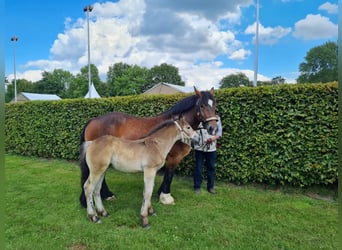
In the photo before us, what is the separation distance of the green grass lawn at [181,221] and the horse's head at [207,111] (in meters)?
1.40

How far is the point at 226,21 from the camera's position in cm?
881

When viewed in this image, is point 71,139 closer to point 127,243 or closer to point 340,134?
point 127,243

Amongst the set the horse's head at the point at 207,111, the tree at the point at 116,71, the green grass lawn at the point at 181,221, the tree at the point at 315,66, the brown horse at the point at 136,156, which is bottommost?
the green grass lawn at the point at 181,221

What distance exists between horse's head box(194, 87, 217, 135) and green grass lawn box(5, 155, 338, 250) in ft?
4.59

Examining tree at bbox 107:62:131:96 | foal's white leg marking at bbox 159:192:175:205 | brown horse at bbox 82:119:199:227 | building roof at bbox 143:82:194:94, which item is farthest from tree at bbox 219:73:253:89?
brown horse at bbox 82:119:199:227

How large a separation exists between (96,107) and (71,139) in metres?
1.59

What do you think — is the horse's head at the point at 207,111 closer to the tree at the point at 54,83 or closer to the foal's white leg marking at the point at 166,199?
the foal's white leg marking at the point at 166,199

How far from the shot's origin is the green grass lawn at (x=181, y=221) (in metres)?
3.03

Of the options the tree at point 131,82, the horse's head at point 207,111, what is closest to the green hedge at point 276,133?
the horse's head at point 207,111

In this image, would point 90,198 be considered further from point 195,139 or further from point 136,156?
point 195,139

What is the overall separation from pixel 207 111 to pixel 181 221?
1.76 metres

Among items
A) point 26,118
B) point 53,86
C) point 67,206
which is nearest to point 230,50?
point 26,118

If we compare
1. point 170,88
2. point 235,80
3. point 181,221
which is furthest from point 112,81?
point 181,221

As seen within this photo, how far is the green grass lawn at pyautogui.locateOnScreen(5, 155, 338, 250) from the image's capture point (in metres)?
3.03
